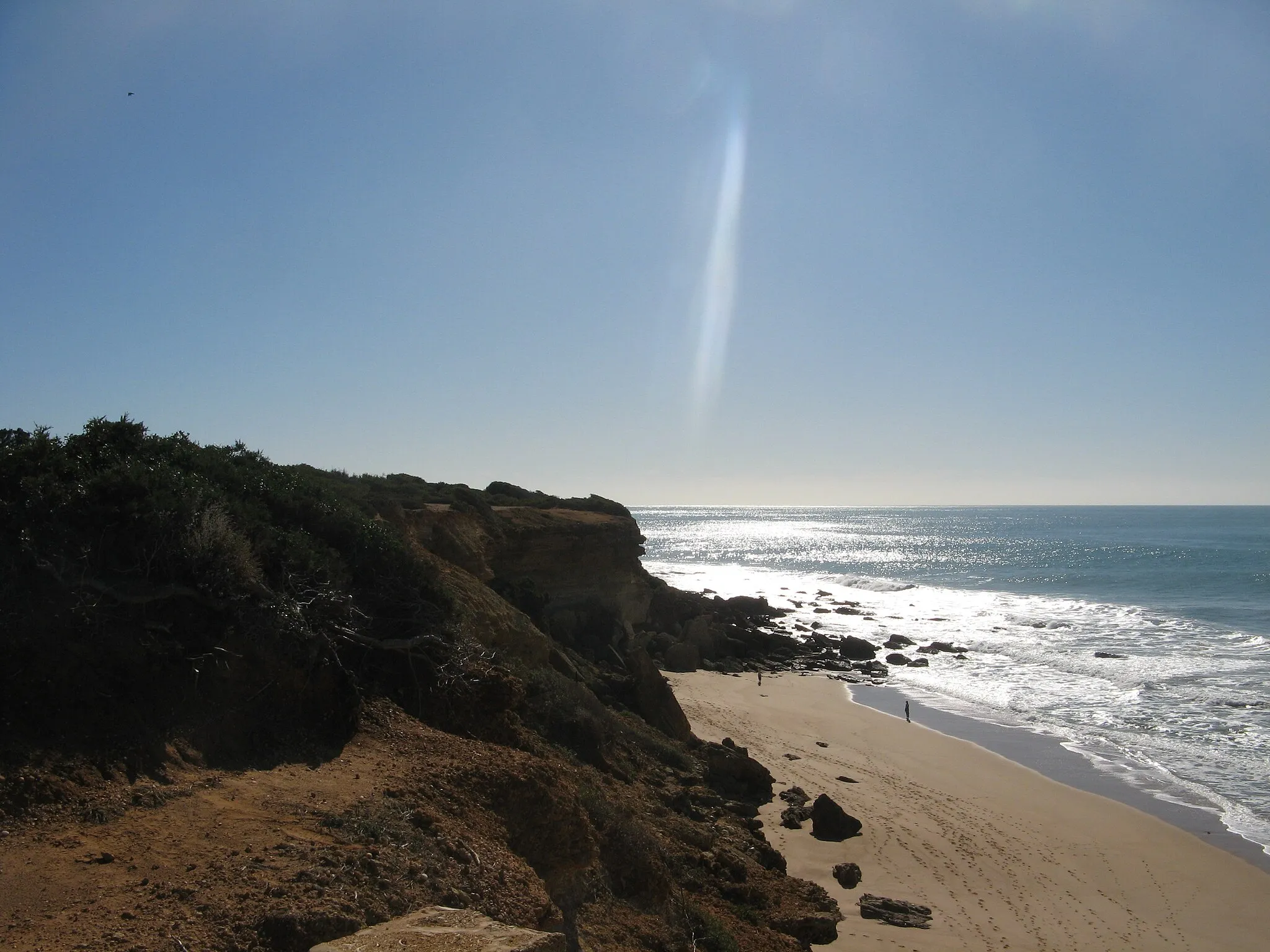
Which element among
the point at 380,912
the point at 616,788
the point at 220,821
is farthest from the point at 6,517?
the point at 616,788

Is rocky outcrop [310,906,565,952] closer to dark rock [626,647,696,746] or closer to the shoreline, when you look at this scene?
dark rock [626,647,696,746]

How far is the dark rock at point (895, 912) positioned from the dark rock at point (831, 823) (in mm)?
2478

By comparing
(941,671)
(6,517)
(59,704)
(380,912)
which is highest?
(6,517)

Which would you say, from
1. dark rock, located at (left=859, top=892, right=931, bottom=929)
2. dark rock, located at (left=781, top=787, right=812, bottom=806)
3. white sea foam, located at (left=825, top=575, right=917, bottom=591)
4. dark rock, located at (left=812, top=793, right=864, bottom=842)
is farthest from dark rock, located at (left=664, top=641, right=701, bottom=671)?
white sea foam, located at (left=825, top=575, right=917, bottom=591)

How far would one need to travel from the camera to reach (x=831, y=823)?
1567cm

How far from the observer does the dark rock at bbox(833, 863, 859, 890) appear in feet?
44.5

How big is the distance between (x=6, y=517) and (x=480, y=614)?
7169mm

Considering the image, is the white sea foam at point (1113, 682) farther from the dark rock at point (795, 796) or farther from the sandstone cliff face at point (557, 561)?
the sandstone cliff face at point (557, 561)

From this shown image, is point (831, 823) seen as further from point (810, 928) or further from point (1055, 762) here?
point (1055, 762)

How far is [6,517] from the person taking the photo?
8.16 m

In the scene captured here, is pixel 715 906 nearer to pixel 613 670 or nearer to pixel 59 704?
pixel 59 704

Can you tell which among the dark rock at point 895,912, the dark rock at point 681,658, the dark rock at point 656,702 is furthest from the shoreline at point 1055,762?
the dark rock at point 656,702

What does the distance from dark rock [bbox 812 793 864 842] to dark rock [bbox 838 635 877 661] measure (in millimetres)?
22811

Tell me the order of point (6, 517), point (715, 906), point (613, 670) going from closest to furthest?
point (6, 517)
point (715, 906)
point (613, 670)
